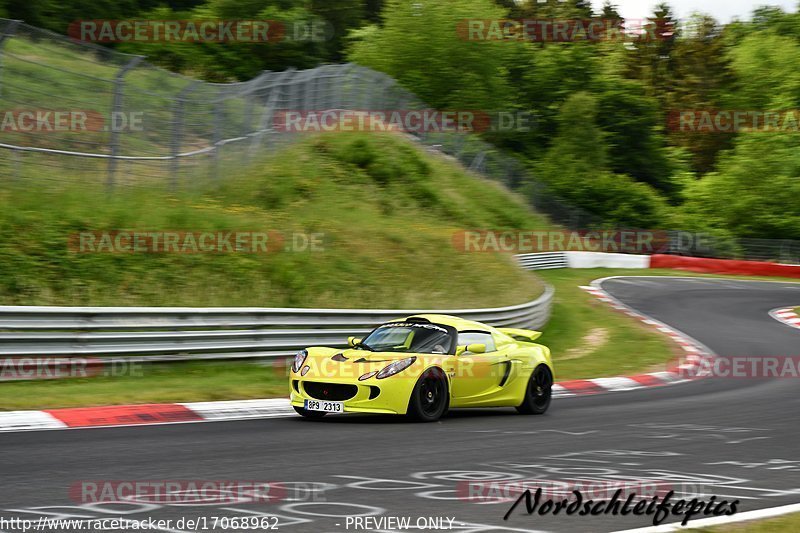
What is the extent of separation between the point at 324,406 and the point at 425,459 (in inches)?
95.1

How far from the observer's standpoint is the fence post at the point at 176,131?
61.2 feet

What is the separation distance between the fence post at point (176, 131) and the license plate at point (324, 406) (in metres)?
9.83

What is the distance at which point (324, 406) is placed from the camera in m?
10.3

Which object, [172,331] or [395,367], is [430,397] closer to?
[395,367]

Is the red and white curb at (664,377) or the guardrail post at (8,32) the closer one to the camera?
the guardrail post at (8,32)

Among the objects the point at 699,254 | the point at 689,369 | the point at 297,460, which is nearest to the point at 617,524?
the point at 297,460

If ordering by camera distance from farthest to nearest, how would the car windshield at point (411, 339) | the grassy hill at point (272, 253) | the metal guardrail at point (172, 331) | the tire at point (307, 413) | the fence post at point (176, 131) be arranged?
the fence post at point (176, 131)
the grassy hill at point (272, 253)
the metal guardrail at point (172, 331)
the car windshield at point (411, 339)
the tire at point (307, 413)

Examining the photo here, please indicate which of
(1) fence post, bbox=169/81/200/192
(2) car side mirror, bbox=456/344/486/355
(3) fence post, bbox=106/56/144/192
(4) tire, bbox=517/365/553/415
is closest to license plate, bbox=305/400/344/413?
(2) car side mirror, bbox=456/344/486/355

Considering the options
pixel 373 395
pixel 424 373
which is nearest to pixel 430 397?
pixel 424 373

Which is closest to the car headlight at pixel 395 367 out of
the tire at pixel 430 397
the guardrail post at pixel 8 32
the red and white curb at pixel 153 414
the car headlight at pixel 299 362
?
the tire at pixel 430 397

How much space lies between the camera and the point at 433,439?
932 cm

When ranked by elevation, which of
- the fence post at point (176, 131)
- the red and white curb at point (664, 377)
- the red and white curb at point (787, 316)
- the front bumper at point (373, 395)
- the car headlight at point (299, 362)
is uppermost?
the fence post at point (176, 131)

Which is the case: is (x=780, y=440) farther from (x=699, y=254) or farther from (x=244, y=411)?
(x=699, y=254)

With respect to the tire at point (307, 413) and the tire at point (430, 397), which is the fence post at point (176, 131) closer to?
the tire at point (307, 413)
